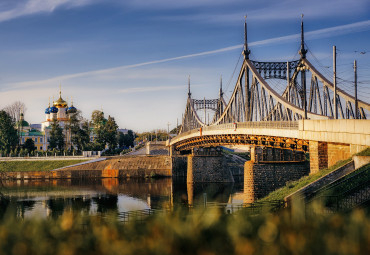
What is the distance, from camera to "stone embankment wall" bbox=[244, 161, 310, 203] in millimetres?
44625

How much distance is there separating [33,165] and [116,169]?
15464mm

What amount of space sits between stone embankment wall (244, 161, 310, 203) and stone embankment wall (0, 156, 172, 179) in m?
34.5

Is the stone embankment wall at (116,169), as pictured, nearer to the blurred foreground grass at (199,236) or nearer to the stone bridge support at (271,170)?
the stone bridge support at (271,170)

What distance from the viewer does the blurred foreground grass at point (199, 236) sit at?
8.86 metres

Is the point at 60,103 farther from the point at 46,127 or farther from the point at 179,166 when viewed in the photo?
the point at 179,166

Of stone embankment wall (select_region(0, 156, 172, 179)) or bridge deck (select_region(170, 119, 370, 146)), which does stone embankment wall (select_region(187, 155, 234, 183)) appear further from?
bridge deck (select_region(170, 119, 370, 146))

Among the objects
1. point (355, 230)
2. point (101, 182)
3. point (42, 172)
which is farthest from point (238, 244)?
point (42, 172)

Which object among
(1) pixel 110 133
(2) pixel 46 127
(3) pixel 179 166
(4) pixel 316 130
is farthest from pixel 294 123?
(2) pixel 46 127

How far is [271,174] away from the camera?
45.2 m

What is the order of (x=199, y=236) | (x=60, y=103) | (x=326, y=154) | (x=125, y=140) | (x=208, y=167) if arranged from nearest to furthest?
(x=199, y=236) → (x=326, y=154) → (x=208, y=167) → (x=60, y=103) → (x=125, y=140)

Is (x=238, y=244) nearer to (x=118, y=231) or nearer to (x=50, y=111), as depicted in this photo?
(x=118, y=231)

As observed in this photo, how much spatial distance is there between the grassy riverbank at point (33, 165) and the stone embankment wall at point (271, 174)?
44499 mm

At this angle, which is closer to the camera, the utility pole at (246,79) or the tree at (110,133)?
the utility pole at (246,79)

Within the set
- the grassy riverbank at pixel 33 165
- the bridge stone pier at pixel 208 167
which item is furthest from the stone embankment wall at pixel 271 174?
the grassy riverbank at pixel 33 165
